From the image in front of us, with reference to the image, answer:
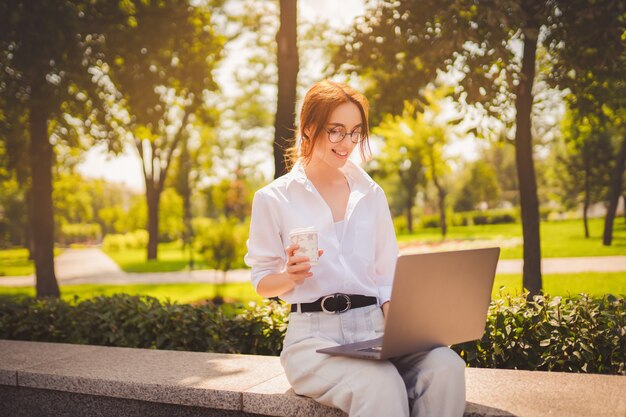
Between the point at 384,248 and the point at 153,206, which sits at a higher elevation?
the point at 153,206

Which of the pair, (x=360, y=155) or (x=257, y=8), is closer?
(x=360, y=155)

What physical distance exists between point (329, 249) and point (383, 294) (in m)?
0.34

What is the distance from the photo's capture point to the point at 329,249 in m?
2.87

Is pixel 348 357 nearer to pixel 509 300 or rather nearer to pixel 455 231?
pixel 509 300

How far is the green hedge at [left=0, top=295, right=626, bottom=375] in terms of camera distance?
153 inches

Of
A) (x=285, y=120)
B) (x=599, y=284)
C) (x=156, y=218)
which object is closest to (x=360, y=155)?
(x=285, y=120)

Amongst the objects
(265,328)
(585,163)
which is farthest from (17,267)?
(265,328)

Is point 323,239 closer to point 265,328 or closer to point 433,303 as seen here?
point 433,303

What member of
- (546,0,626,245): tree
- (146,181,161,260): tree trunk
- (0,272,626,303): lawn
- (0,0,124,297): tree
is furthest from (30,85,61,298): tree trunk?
(146,181,161,260): tree trunk

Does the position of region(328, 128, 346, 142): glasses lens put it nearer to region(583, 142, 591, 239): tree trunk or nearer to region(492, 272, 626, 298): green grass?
region(492, 272, 626, 298): green grass

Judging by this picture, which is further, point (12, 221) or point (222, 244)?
point (12, 221)

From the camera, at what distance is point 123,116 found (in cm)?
1225

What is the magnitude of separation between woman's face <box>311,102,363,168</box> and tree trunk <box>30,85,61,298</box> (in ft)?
24.7

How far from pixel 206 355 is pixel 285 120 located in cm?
293
